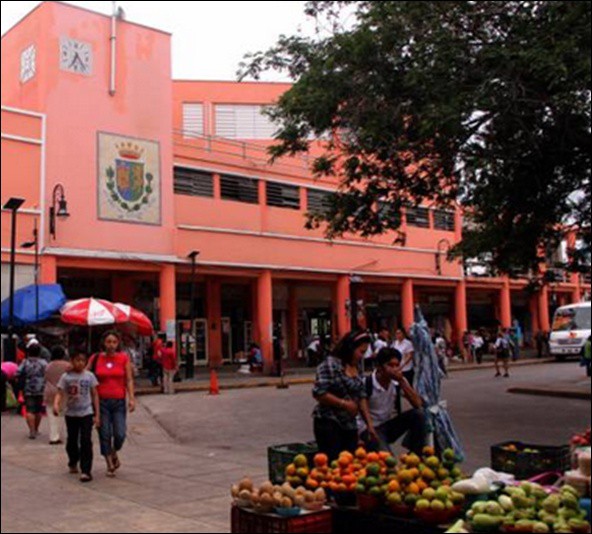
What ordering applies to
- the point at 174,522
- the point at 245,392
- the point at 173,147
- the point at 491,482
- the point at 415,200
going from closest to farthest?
the point at 491,482 → the point at 174,522 → the point at 415,200 → the point at 245,392 → the point at 173,147

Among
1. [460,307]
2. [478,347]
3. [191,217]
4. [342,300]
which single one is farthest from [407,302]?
[191,217]

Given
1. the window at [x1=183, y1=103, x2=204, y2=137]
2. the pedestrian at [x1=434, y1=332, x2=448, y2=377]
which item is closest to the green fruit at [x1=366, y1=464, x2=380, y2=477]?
the pedestrian at [x1=434, y1=332, x2=448, y2=377]

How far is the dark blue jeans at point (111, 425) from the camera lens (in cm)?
890

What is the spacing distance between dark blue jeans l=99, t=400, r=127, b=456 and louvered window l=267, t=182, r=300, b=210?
21.1m

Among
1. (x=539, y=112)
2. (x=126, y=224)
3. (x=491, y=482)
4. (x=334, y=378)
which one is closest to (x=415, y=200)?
(x=539, y=112)

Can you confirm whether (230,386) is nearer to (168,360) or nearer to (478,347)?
(168,360)

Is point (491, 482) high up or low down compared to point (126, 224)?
down

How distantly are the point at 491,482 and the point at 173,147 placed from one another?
22.7 metres

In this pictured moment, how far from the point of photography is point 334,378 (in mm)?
6371

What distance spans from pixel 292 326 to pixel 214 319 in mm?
4306

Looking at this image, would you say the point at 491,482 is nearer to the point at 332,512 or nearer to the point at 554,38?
Result: the point at 332,512

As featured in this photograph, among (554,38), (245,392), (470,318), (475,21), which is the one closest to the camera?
(554,38)

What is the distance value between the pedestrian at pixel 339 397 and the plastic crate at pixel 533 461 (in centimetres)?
124

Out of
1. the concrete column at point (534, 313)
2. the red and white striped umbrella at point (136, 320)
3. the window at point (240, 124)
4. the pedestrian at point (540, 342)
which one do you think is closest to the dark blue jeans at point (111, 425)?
the red and white striped umbrella at point (136, 320)
